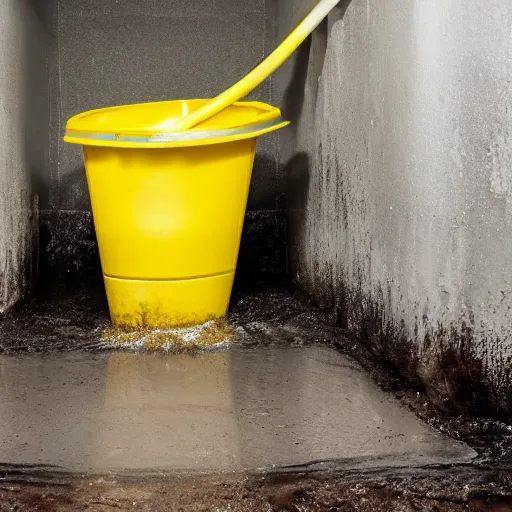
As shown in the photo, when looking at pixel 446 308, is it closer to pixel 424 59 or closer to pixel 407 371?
pixel 407 371

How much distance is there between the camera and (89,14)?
14.9 feet

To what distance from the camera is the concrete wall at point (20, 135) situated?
3635 mm

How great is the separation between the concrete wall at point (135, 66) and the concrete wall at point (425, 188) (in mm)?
1128

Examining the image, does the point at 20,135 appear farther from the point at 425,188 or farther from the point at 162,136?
the point at 425,188

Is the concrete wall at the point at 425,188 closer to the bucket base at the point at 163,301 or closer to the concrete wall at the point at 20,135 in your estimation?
the bucket base at the point at 163,301

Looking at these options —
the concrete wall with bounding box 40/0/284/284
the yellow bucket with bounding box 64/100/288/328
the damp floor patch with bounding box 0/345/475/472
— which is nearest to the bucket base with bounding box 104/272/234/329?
the yellow bucket with bounding box 64/100/288/328

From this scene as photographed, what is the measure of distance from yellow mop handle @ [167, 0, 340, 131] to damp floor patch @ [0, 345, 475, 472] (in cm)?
88

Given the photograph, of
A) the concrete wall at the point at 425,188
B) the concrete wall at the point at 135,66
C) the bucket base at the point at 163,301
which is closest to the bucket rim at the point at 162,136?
the concrete wall at the point at 425,188

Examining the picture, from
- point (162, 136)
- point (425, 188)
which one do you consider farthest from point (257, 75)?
point (425, 188)

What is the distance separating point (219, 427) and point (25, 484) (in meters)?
0.58

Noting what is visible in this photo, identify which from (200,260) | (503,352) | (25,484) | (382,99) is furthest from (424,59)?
(25,484)

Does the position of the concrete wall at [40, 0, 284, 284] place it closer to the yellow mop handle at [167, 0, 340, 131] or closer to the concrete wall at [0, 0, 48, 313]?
the concrete wall at [0, 0, 48, 313]

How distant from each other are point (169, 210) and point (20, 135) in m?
1.04

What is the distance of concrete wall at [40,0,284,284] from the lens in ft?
14.9
